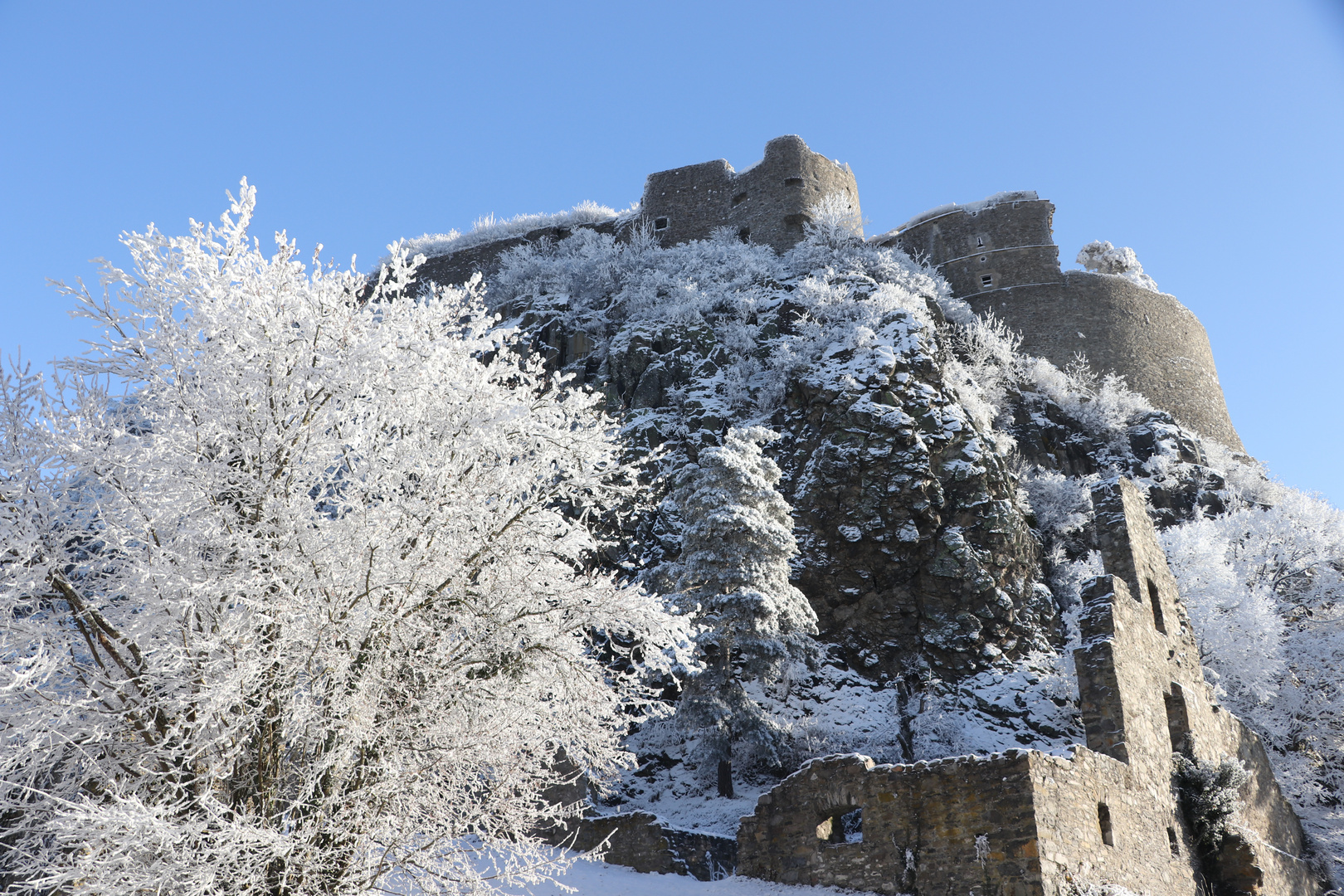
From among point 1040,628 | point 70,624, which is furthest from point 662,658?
point 1040,628

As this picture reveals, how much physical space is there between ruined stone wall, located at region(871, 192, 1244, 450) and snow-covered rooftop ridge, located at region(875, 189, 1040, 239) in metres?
0.06

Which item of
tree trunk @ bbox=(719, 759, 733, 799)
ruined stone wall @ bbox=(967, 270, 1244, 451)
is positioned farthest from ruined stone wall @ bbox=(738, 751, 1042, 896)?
ruined stone wall @ bbox=(967, 270, 1244, 451)

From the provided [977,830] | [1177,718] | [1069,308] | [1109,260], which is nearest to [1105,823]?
[977,830]

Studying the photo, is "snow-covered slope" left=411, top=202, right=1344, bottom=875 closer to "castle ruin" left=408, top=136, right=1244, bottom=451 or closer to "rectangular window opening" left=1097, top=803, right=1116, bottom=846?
"castle ruin" left=408, top=136, right=1244, bottom=451

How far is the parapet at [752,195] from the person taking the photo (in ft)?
134

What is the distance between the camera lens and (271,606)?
5.36 meters

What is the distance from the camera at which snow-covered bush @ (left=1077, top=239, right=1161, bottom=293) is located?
145 ft

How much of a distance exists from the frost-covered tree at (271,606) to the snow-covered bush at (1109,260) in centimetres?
4297

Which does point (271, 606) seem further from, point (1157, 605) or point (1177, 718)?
point (1157, 605)

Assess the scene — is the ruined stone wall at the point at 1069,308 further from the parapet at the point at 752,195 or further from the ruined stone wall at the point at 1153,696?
the ruined stone wall at the point at 1153,696

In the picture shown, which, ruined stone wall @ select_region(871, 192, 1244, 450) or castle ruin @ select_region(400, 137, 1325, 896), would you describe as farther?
ruined stone wall @ select_region(871, 192, 1244, 450)

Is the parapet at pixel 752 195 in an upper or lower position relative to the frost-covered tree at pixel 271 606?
upper

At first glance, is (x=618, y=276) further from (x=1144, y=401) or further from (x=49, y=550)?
(x=49, y=550)

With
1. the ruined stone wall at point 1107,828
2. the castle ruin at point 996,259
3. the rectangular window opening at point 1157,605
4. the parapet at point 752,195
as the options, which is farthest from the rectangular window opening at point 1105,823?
the parapet at point 752,195
